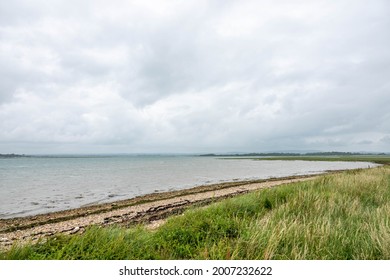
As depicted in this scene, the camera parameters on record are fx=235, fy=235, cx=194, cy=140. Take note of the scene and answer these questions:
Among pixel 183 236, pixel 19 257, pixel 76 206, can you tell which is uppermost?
pixel 19 257

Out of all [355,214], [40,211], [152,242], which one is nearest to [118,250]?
[152,242]

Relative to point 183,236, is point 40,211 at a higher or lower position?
lower

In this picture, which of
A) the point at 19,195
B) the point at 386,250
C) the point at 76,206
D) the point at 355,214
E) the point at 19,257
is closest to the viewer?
the point at 19,257

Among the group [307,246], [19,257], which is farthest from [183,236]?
[19,257]

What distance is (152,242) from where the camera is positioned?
5605mm

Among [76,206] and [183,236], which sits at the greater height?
[183,236]

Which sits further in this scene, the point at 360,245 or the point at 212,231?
the point at 212,231

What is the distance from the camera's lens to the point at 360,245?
5.03m

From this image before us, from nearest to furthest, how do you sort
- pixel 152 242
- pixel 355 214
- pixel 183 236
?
pixel 152 242, pixel 183 236, pixel 355 214

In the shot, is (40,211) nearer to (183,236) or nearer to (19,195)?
(19,195)
